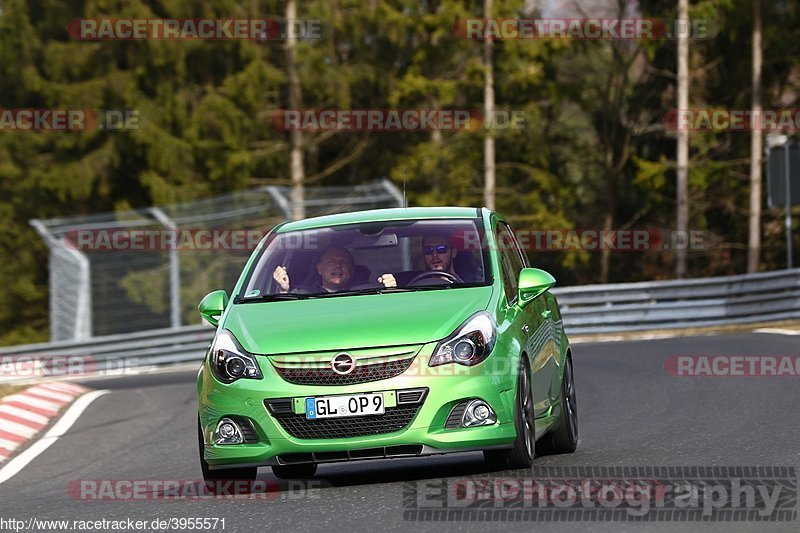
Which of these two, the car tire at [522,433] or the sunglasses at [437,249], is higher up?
the sunglasses at [437,249]

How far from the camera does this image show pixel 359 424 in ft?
27.0

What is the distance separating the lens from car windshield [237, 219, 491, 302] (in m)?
9.23

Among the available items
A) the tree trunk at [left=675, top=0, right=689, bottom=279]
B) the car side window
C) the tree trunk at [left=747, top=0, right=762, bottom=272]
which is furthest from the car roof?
the tree trunk at [left=747, top=0, right=762, bottom=272]

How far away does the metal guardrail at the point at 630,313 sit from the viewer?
2584 centimetres

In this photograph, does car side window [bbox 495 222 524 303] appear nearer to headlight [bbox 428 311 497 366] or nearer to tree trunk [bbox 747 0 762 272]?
headlight [bbox 428 311 497 366]

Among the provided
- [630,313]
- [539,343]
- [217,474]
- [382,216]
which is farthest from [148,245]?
[217,474]

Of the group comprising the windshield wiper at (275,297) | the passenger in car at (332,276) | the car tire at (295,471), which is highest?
the passenger in car at (332,276)

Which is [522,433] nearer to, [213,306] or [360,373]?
[360,373]

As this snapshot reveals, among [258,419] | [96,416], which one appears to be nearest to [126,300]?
[96,416]

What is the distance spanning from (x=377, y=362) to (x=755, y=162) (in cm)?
3335

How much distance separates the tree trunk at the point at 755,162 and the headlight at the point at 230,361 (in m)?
32.1

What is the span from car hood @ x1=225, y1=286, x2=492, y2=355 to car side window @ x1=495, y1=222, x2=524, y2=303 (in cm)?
37

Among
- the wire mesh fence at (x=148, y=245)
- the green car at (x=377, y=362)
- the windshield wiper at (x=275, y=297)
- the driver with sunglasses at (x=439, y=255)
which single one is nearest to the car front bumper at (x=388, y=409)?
→ the green car at (x=377, y=362)

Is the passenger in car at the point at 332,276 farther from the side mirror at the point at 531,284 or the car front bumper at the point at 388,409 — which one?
the car front bumper at the point at 388,409
